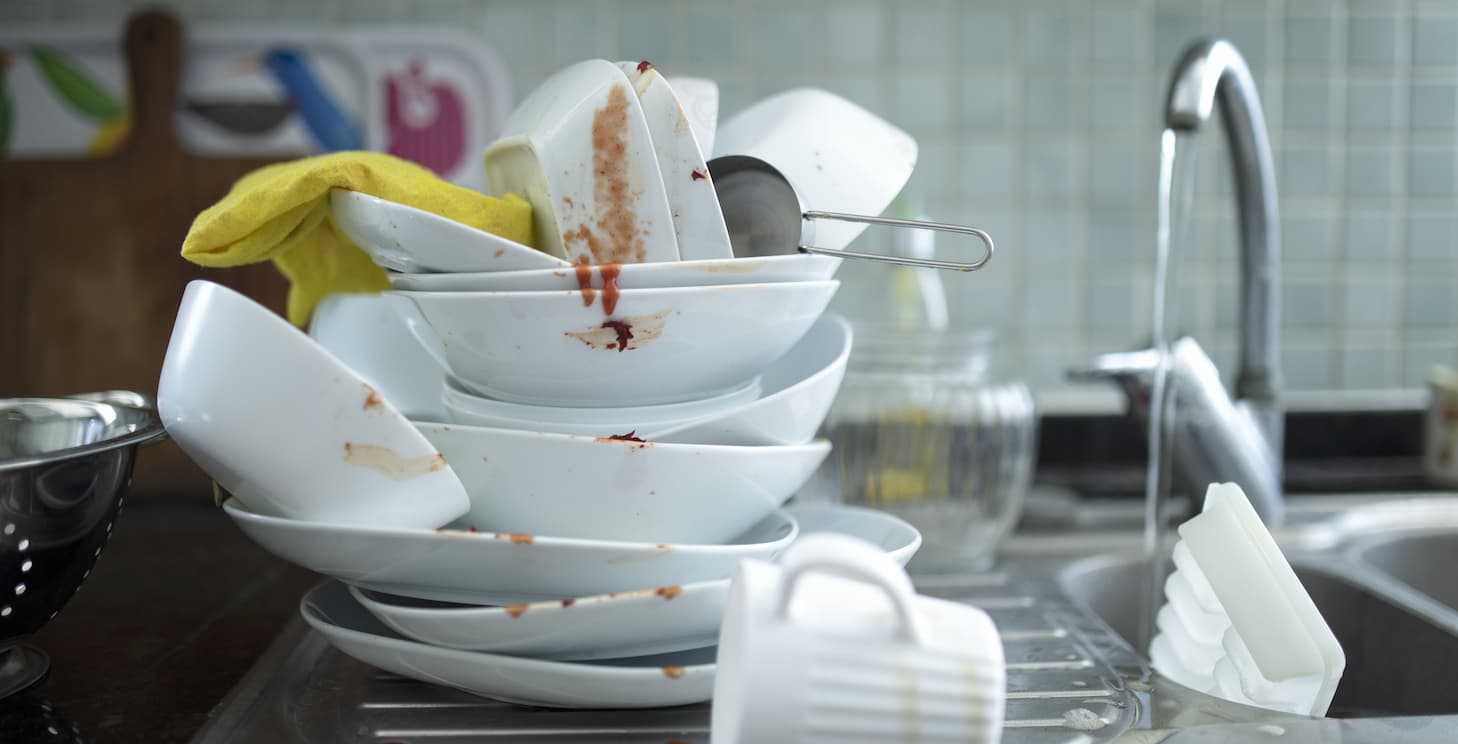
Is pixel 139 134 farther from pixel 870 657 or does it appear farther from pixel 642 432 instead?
pixel 870 657

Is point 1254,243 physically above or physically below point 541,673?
above

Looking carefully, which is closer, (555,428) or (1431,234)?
(555,428)

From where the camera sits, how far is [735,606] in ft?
1.34

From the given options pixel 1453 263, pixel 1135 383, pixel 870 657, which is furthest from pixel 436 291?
pixel 1453 263

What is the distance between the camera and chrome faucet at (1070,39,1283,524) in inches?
35.9

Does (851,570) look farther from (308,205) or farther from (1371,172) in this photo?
(1371,172)

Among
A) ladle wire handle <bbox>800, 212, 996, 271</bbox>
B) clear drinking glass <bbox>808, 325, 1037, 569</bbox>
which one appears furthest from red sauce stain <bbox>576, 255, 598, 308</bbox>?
clear drinking glass <bbox>808, 325, 1037, 569</bbox>

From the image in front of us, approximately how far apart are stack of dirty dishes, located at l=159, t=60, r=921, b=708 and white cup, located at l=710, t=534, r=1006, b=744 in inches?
3.2

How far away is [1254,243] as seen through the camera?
95 centimetres

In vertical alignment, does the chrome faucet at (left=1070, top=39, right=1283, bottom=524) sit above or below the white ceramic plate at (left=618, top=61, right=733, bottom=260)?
below

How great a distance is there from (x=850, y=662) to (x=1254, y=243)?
715 mm

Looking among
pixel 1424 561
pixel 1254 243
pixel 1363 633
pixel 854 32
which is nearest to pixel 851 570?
pixel 1363 633

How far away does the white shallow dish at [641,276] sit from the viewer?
50 centimetres

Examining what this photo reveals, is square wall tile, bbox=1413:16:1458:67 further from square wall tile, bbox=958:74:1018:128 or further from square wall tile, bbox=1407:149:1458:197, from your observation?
square wall tile, bbox=958:74:1018:128
